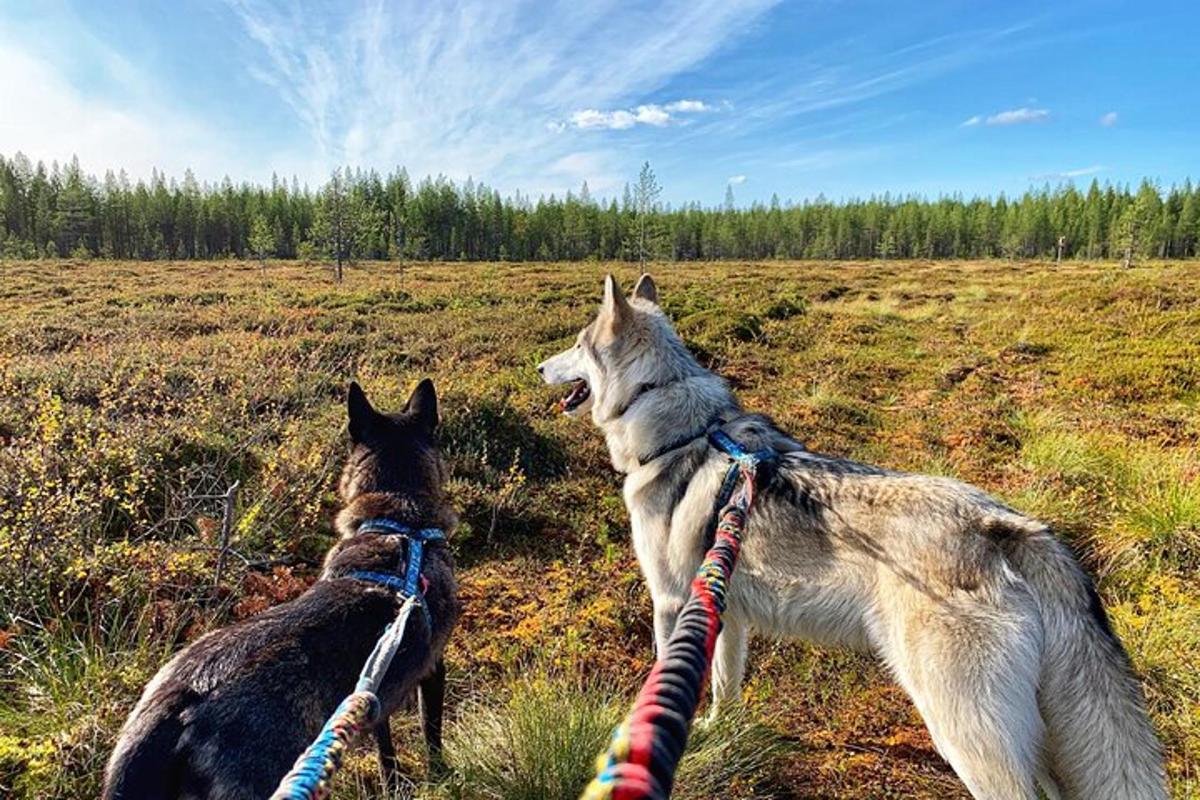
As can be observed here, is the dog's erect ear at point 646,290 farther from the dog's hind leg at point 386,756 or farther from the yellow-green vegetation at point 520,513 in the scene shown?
the dog's hind leg at point 386,756

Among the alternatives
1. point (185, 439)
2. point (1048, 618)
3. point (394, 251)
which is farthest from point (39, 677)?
point (394, 251)

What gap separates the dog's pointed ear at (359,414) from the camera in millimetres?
3432

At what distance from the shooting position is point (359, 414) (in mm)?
3484

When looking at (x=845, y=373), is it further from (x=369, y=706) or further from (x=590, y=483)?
(x=369, y=706)

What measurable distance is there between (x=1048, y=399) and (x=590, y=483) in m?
8.71

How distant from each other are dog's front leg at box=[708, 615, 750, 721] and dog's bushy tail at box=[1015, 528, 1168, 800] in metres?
1.41

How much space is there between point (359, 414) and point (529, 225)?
88.8 m

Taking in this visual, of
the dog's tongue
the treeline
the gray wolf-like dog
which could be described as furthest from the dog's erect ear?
the treeline

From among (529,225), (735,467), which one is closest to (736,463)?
(735,467)

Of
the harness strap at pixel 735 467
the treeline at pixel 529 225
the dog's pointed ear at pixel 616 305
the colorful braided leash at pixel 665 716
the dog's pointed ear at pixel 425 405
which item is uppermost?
the treeline at pixel 529 225

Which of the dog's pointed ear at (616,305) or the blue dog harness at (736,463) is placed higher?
the dog's pointed ear at (616,305)

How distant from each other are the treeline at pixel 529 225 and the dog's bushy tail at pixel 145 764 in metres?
59.1

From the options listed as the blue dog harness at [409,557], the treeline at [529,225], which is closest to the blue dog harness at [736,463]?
the blue dog harness at [409,557]

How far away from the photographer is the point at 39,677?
309 cm
